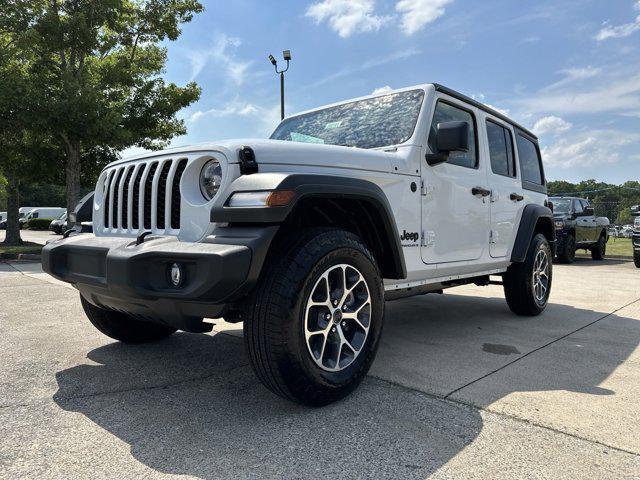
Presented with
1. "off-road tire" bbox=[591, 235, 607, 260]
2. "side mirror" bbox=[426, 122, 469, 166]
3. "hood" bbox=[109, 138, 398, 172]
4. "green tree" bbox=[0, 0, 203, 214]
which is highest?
"green tree" bbox=[0, 0, 203, 214]

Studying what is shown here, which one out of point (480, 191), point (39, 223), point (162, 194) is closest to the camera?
point (162, 194)

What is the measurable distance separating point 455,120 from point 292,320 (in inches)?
92.2

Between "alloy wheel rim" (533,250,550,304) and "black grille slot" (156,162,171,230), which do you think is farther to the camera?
"alloy wheel rim" (533,250,550,304)

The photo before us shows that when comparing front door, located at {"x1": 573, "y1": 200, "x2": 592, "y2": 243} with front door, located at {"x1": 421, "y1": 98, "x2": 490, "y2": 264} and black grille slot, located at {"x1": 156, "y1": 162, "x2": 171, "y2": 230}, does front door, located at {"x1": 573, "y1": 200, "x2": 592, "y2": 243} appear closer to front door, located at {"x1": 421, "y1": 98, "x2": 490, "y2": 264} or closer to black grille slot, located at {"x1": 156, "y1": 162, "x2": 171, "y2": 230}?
front door, located at {"x1": 421, "y1": 98, "x2": 490, "y2": 264}

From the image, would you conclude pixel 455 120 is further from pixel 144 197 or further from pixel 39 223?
pixel 39 223

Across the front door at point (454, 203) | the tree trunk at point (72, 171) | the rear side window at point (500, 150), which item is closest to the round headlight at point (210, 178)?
the front door at point (454, 203)

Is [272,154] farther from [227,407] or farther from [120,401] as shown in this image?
[120,401]

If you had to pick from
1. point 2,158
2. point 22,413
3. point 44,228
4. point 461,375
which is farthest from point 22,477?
point 44,228

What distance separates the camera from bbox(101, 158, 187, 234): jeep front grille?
2475 mm

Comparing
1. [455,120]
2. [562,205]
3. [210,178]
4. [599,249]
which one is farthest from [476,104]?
[599,249]

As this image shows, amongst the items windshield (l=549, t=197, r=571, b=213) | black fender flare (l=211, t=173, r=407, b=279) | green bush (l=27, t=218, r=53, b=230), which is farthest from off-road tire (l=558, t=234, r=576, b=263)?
green bush (l=27, t=218, r=53, b=230)

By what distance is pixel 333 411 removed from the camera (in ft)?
7.84

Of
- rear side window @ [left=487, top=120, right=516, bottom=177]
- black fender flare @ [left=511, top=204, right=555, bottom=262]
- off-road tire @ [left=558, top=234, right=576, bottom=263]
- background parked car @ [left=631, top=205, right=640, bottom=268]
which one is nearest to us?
rear side window @ [left=487, top=120, right=516, bottom=177]

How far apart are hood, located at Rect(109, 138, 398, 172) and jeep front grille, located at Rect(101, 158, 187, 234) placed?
0.32ft
